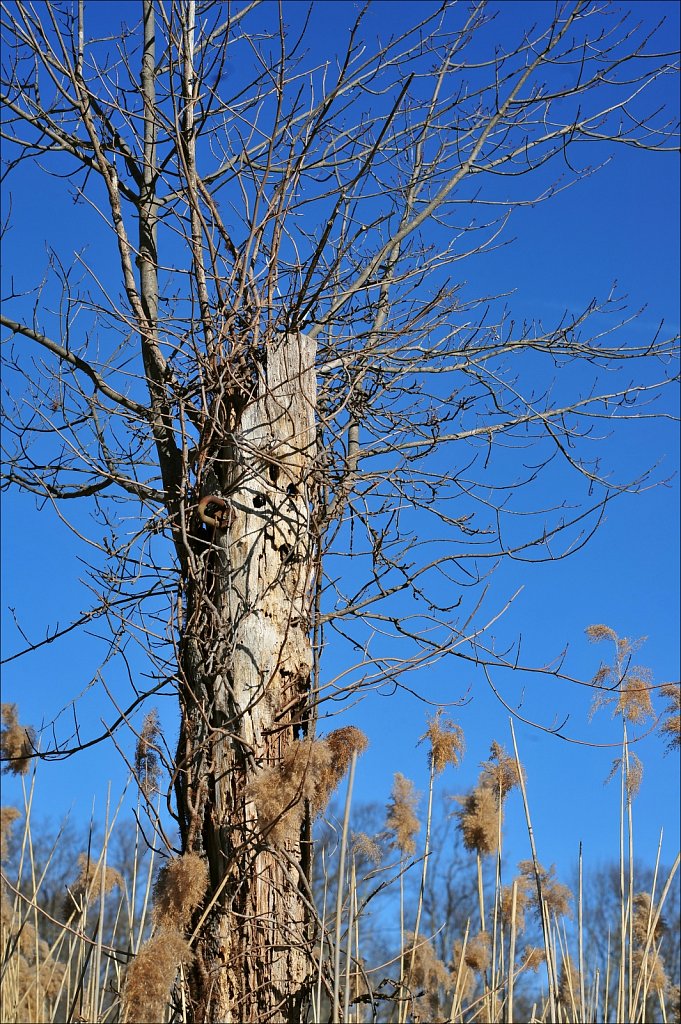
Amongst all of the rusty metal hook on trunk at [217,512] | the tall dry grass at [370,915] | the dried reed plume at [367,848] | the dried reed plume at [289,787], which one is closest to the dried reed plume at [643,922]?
the tall dry grass at [370,915]

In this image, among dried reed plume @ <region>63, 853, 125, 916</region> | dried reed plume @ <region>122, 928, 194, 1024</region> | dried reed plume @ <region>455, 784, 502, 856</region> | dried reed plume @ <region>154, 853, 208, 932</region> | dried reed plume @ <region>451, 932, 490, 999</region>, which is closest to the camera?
dried reed plume @ <region>122, 928, 194, 1024</region>

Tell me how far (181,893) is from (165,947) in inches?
5.3

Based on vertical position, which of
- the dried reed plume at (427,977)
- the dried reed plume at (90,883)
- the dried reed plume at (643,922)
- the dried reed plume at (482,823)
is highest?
the dried reed plume at (482,823)

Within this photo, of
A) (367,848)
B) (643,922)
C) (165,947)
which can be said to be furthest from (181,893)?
(643,922)

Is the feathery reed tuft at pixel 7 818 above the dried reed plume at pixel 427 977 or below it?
above

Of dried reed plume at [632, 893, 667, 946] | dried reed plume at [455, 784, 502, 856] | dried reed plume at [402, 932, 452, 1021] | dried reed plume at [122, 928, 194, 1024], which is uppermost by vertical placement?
dried reed plume at [455, 784, 502, 856]

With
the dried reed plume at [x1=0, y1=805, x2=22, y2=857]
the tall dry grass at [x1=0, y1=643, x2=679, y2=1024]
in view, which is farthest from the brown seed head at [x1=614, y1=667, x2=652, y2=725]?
the dried reed plume at [x1=0, y1=805, x2=22, y2=857]

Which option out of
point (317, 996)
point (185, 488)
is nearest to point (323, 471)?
point (185, 488)

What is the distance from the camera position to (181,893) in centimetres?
249

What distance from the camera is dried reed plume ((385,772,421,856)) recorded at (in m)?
3.58

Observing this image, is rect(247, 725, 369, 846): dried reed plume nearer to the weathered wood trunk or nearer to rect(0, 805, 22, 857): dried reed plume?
the weathered wood trunk

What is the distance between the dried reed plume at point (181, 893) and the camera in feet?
8.15

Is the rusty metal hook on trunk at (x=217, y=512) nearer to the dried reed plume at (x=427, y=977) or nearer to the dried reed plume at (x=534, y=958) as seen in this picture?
the dried reed plume at (x=427, y=977)

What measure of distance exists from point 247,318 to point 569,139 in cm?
214
